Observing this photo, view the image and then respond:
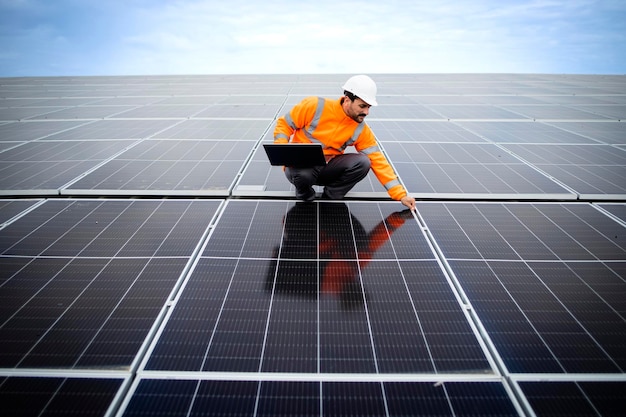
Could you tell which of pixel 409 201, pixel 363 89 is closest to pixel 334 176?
pixel 409 201

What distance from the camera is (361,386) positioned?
1777 mm

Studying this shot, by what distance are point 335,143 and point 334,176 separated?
18.0 inches

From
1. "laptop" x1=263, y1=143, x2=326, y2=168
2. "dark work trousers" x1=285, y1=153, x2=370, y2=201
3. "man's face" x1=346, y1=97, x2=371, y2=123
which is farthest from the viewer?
"dark work trousers" x1=285, y1=153, x2=370, y2=201

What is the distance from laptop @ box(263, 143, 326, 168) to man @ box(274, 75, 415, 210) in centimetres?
21

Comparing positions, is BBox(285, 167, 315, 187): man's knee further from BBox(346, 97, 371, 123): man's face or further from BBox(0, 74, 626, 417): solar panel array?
BBox(346, 97, 371, 123): man's face

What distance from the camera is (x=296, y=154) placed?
3.38 meters

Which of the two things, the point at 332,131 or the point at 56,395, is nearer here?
the point at 56,395

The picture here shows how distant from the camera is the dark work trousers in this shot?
377 centimetres

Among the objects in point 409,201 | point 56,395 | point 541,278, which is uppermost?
point 409,201

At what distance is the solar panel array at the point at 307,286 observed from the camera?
5.82 ft

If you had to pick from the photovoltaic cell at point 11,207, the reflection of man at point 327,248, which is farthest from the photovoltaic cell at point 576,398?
the photovoltaic cell at point 11,207

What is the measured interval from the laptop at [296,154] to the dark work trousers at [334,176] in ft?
0.69

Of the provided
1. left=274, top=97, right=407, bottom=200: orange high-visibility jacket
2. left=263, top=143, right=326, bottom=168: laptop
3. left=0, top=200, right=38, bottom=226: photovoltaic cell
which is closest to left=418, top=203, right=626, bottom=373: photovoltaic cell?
left=274, top=97, right=407, bottom=200: orange high-visibility jacket

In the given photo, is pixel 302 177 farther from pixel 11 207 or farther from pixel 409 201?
pixel 11 207
